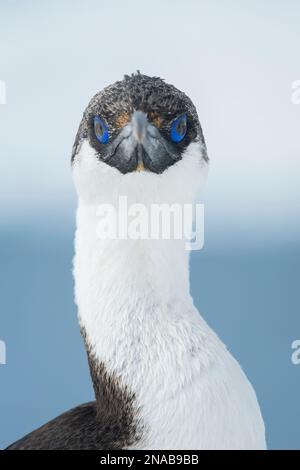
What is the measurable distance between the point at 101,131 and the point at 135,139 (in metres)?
0.14

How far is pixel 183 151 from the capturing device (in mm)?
2260

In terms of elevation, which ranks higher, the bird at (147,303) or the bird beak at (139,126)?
the bird beak at (139,126)

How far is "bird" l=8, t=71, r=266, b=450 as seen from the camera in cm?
221

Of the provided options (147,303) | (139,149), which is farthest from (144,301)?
(139,149)

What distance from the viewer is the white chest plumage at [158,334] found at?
2215mm

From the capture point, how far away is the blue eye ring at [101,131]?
7.32 feet

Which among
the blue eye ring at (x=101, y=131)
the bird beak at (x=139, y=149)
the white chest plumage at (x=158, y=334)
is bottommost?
the white chest plumage at (x=158, y=334)

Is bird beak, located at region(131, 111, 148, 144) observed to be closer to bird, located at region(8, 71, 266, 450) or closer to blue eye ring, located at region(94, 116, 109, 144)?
bird, located at region(8, 71, 266, 450)

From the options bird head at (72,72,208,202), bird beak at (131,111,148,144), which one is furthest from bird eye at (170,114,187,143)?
bird beak at (131,111,148,144)

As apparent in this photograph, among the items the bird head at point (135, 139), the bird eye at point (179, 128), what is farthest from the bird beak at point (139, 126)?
the bird eye at point (179, 128)

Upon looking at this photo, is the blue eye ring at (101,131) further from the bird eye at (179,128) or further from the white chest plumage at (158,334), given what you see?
the bird eye at (179,128)

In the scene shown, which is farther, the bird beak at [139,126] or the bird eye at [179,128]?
the bird eye at [179,128]

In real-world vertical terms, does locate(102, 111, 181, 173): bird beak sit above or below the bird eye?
below
